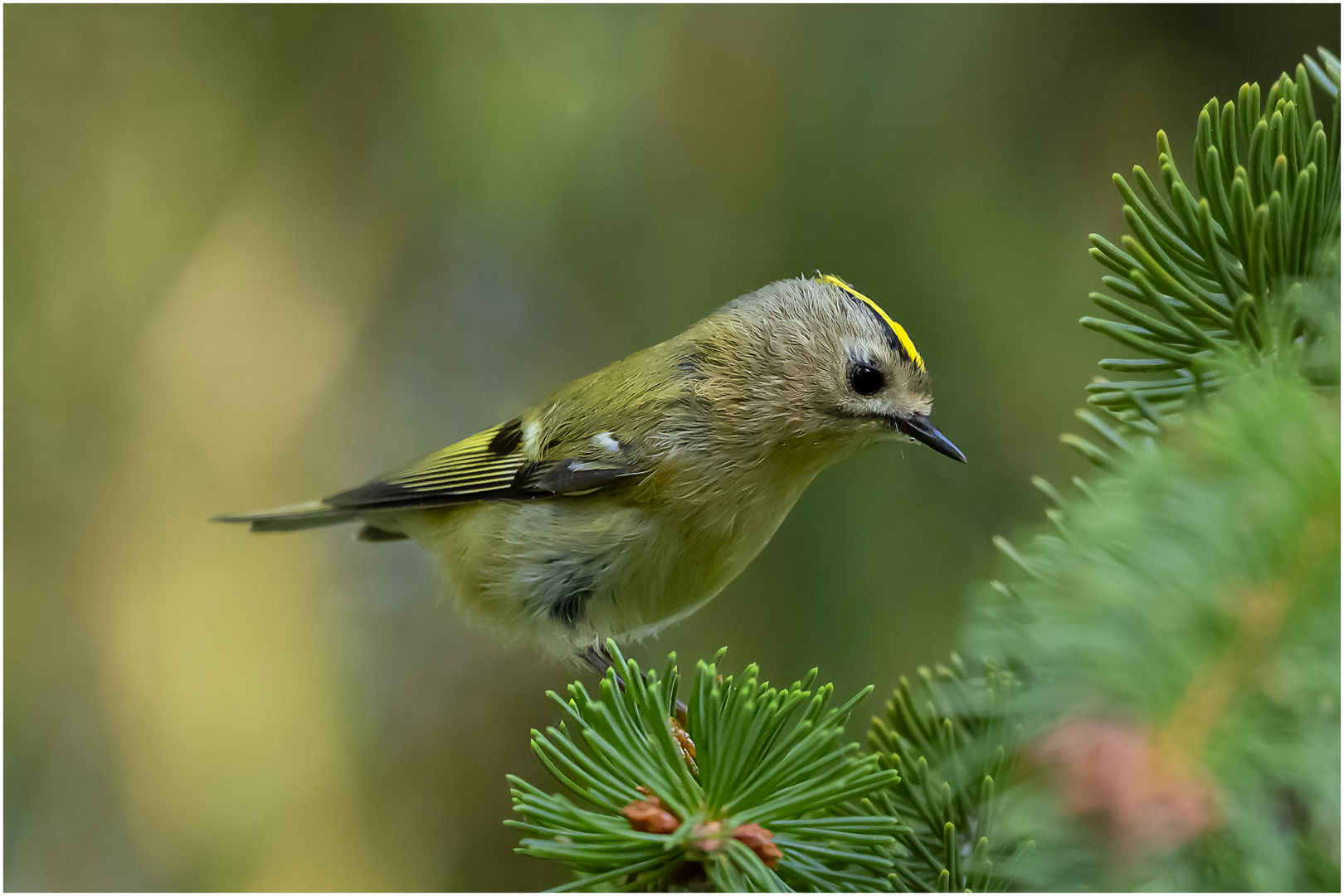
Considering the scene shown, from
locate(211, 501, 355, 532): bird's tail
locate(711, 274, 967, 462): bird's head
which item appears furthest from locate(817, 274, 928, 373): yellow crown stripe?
locate(211, 501, 355, 532): bird's tail

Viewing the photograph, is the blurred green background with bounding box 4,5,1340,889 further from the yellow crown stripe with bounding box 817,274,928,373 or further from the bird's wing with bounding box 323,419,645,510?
the bird's wing with bounding box 323,419,645,510

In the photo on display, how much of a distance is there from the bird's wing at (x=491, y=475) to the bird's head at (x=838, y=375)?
0.20 meters

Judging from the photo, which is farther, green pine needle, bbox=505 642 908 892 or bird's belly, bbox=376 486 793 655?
bird's belly, bbox=376 486 793 655

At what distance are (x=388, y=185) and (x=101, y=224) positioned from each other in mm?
600

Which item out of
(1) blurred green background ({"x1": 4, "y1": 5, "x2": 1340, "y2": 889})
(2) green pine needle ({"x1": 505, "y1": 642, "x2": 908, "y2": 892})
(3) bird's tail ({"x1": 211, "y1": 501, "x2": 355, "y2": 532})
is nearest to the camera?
(2) green pine needle ({"x1": 505, "y1": 642, "x2": 908, "y2": 892})

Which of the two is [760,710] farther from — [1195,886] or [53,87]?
[53,87]

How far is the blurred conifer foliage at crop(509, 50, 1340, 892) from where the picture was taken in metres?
0.30

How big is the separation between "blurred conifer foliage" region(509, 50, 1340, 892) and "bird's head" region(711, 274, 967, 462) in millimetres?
409

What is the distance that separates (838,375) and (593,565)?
38cm

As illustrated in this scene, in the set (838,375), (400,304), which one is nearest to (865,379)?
(838,375)

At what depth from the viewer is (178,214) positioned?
208 cm

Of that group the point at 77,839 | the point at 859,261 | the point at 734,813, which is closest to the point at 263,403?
the point at 77,839

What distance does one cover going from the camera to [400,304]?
2.32 metres

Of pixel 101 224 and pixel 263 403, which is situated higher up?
pixel 101 224
